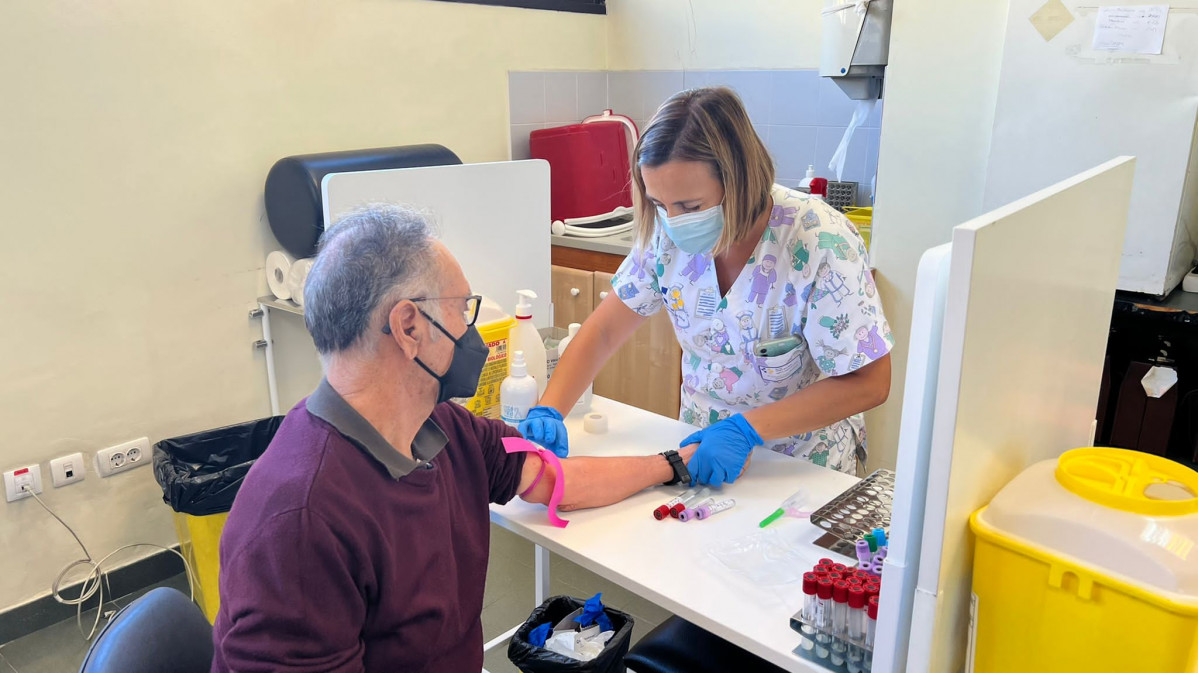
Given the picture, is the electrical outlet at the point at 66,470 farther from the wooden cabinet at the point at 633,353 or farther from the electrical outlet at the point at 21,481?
the wooden cabinet at the point at 633,353

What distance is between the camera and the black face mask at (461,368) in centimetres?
114

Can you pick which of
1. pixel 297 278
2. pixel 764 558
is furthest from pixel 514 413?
pixel 297 278

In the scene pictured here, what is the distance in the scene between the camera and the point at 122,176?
238 cm

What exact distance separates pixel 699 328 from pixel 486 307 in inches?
17.4

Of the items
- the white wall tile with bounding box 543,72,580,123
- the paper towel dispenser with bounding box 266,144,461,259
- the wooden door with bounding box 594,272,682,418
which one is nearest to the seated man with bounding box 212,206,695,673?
the paper towel dispenser with bounding box 266,144,461,259

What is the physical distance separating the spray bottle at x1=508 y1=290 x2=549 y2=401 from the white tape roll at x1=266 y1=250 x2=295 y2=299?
47.8 inches

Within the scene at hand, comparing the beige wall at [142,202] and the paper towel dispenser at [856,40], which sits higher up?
the paper towel dispenser at [856,40]

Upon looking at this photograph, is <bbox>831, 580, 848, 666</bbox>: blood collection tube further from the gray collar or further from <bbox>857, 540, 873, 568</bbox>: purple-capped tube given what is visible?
the gray collar

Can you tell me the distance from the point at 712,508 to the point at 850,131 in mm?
2079

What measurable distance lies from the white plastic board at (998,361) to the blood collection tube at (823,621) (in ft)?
0.35

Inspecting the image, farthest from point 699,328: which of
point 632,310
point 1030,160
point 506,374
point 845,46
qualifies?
point 845,46

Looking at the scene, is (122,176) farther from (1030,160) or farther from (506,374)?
(1030,160)

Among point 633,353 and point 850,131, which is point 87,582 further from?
point 850,131

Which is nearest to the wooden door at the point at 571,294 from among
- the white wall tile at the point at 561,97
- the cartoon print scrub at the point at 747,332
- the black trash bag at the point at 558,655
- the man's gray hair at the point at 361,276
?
the white wall tile at the point at 561,97
